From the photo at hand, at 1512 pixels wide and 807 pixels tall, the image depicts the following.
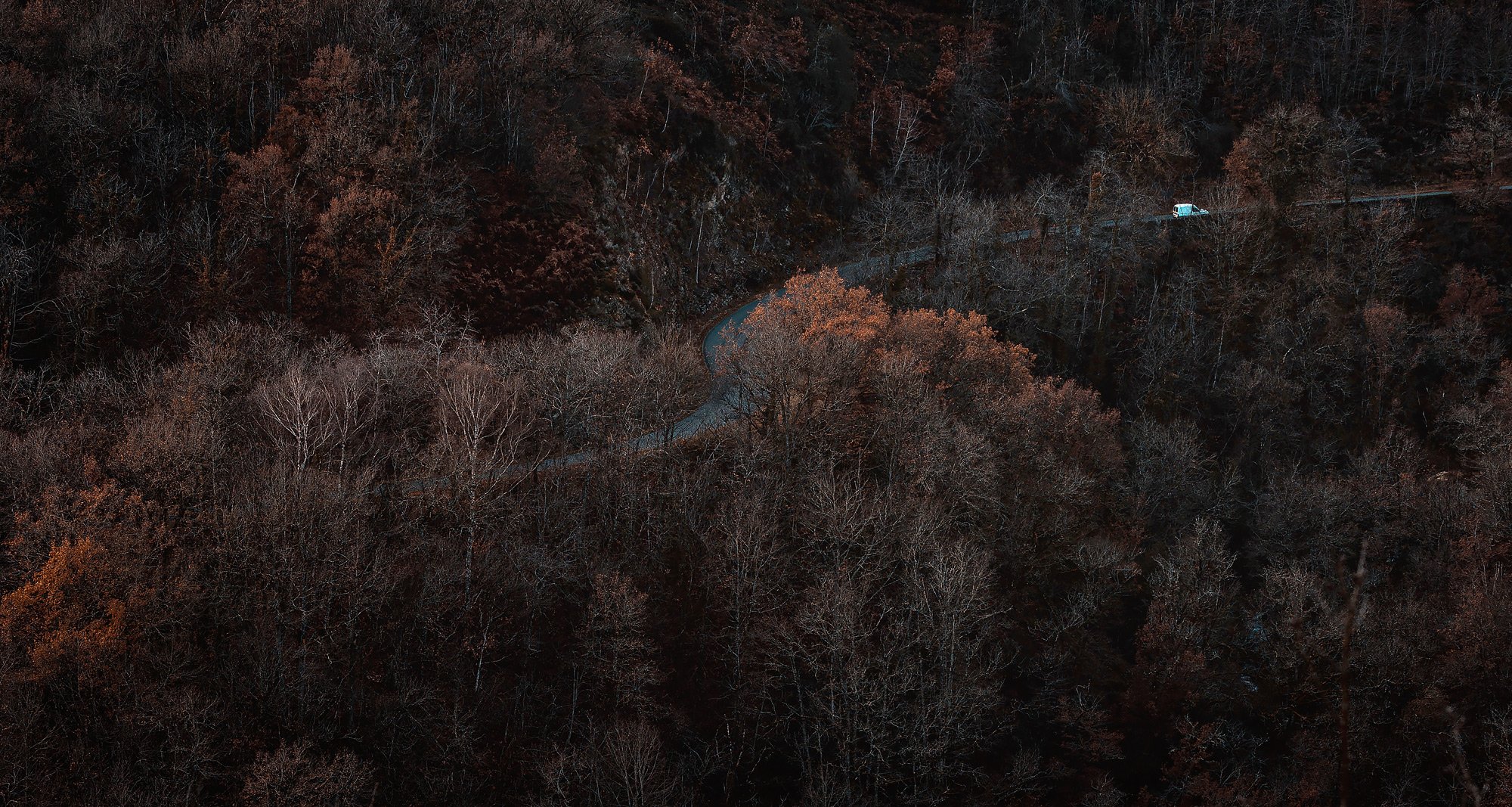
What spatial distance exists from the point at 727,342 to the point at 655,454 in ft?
58.8

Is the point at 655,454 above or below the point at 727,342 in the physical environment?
above

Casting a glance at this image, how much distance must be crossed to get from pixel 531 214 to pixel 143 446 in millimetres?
33467

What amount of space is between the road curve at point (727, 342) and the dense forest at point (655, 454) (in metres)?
0.64

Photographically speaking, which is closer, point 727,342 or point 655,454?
point 655,454

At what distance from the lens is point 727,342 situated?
207ft

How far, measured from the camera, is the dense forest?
113 ft

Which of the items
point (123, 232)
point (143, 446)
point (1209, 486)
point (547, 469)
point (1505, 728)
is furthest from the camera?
point (1209, 486)

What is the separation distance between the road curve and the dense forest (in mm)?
639

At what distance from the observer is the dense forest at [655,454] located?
113ft

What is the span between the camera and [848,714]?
38594mm

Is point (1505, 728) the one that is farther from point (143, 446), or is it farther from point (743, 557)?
point (143, 446)

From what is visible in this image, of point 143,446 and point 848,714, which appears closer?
point 143,446

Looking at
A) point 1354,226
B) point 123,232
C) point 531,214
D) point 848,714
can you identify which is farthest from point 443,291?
point 1354,226

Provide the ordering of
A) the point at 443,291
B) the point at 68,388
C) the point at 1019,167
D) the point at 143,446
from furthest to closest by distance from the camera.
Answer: the point at 1019,167 < the point at 443,291 < the point at 68,388 < the point at 143,446
